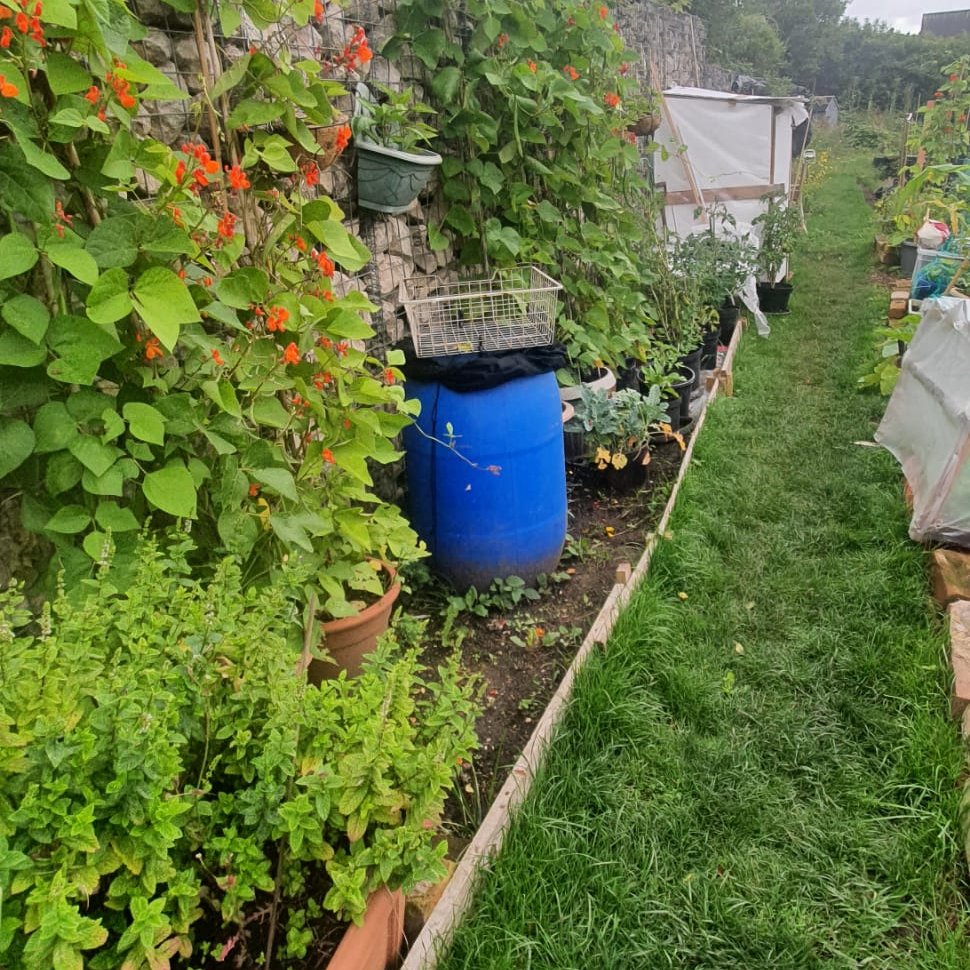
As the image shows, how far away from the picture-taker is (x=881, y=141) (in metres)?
20.4

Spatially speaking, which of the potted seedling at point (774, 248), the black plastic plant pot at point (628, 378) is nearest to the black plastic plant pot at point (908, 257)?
the potted seedling at point (774, 248)

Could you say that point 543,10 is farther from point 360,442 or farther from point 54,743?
point 54,743

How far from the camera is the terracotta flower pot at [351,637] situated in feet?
6.45

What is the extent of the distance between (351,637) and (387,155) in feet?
4.93

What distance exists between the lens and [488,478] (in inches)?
97.0

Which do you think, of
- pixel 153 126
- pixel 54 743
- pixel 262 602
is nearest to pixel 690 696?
pixel 262 602

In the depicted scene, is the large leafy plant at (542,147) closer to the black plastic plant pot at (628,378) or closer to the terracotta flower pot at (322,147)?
the black plastic plant pot at (628,378)

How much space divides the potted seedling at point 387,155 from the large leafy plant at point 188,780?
1518mm

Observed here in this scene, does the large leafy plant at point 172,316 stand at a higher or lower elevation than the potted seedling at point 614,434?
higher

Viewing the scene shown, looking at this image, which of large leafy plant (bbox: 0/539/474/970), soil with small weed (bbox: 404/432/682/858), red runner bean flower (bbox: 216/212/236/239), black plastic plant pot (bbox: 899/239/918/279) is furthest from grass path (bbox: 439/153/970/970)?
black plastic plant pot (bbox: 899/239/918/279)

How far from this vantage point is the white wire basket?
2.53 m

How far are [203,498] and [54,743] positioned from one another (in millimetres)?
779

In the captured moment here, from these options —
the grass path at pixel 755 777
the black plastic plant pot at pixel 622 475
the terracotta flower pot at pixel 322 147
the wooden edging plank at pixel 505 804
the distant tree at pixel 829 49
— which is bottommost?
the grass path at pixel 755 777

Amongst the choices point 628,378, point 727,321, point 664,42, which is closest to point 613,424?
point 628,378
